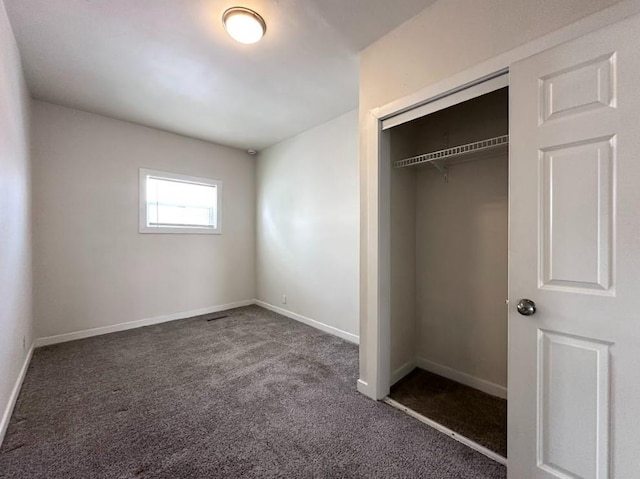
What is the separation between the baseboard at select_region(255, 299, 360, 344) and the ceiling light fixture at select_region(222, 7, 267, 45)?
3068 millimetres

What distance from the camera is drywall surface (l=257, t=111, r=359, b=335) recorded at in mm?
3312

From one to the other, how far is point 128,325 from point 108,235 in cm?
124

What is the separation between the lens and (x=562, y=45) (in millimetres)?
1181

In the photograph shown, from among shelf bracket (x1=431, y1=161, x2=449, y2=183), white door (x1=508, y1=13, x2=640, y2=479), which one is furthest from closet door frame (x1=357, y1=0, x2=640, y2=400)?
white door (x1=508, y1=13, x2=640, y2=479)

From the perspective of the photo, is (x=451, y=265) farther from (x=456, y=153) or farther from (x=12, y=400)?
(x=12, y=400)

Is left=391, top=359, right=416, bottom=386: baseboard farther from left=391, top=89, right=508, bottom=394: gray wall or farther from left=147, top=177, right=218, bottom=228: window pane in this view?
left=147, top=177, right=218, bottom=228: window pane

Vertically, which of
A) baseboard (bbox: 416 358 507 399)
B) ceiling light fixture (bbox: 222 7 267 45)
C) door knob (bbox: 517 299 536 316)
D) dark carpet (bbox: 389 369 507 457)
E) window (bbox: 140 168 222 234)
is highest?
ceiling light fixture (bbox: 222 7 267 45)

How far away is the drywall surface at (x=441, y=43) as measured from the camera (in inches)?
50.4

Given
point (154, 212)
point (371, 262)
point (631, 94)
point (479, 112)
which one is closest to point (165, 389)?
point (371, 262)

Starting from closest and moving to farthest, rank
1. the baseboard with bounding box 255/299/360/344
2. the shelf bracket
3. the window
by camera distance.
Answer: the shelf bracket < the baseboard with bounding box 255/299/360/344 < the window

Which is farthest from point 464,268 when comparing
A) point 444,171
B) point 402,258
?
point 444,171

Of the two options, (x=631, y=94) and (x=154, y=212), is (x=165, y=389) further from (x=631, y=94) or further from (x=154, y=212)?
(x=631, y=94)

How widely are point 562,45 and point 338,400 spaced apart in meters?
2.45

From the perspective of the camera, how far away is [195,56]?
2258mm
